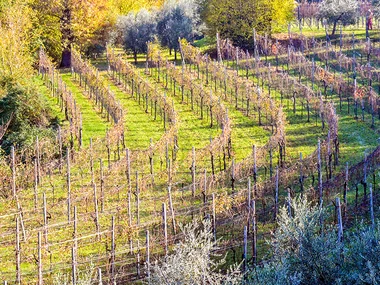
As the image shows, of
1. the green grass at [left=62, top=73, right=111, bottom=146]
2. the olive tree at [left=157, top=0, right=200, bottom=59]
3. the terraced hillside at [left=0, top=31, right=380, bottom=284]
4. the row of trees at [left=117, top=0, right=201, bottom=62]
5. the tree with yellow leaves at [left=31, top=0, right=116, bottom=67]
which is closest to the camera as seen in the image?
the terraced hillside at [left=0, top=31, right=380, bottom=284]

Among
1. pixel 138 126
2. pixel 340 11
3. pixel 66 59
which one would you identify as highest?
pixel 340 11

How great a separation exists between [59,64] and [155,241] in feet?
87.9

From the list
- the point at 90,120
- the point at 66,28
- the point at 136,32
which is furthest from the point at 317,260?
the point at 66,28

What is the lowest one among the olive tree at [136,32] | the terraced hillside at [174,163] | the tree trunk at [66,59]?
the terraced hillside at [174,163]

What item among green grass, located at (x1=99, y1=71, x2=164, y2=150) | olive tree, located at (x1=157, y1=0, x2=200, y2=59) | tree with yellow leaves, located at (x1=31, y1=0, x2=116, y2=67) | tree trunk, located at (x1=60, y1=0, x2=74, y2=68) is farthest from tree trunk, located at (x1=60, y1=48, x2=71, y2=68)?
green grass, located at (x1=99, y1=71, x2=164, y2=150)

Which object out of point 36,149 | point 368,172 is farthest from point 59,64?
point 368,172

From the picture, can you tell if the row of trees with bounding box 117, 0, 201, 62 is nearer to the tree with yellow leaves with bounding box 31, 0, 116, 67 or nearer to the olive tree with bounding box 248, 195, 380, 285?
the tree with yellow leaves with bounding box 31, 0, 116, 67

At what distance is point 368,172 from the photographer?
19.0 m

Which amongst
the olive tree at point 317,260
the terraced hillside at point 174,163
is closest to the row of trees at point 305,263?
the olive tree at point 317,260

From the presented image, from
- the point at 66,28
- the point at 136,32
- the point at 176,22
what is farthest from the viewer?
the point at 176,22

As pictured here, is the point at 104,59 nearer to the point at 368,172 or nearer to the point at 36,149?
the point at 36,149

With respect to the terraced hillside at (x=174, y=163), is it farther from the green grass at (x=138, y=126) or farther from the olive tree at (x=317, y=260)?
the olive tree at (x=317, y=260)

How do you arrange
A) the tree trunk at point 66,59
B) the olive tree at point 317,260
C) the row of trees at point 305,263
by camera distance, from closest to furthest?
the olive tree at point 317,260, the row of trees at point 305,263, the tree trunk at point 66,59

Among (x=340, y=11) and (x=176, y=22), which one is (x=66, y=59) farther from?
(x=340, y=11)
